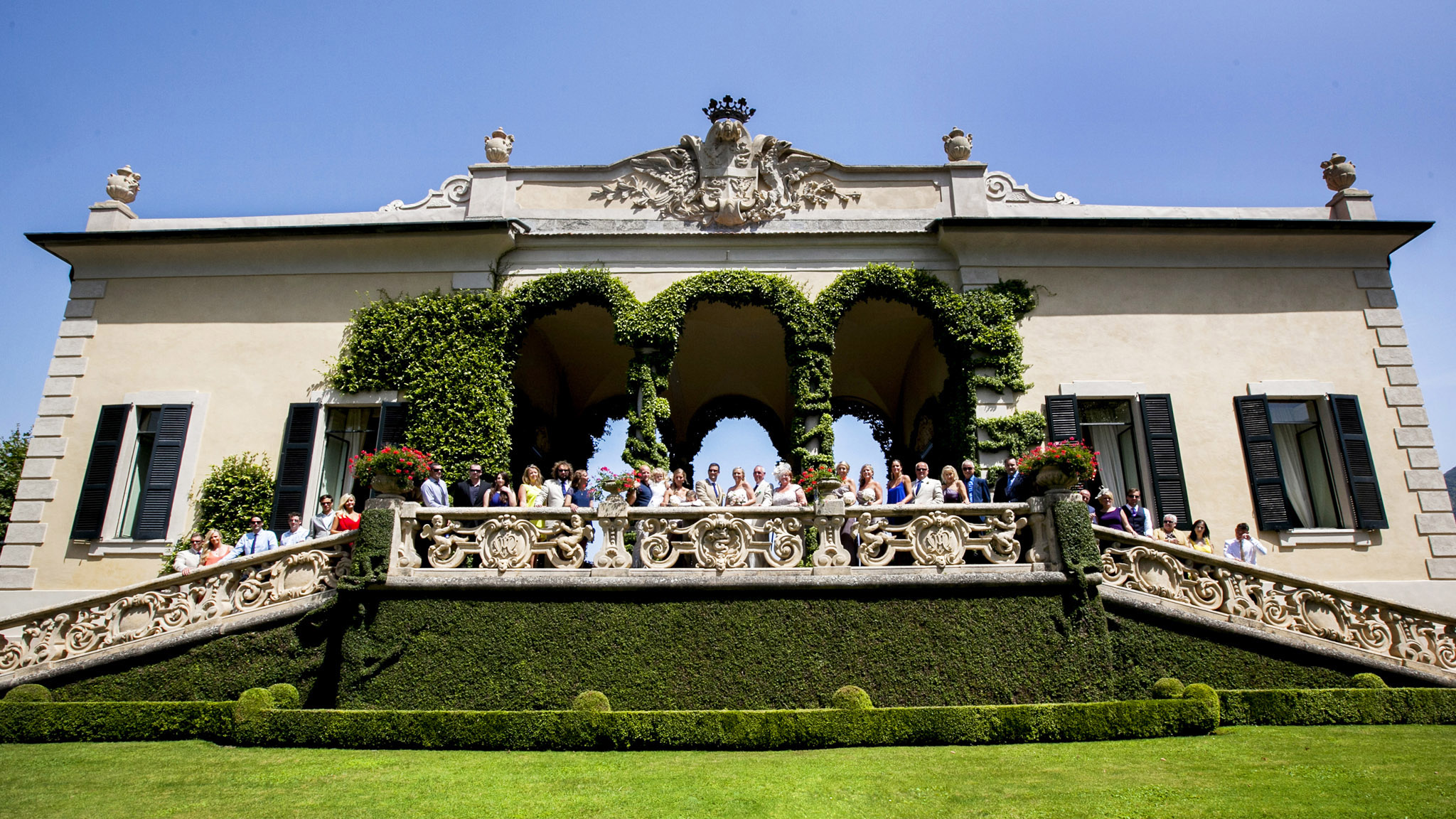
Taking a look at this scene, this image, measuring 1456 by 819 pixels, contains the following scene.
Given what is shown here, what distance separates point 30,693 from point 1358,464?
18196mm

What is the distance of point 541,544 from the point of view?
9859 millimetres

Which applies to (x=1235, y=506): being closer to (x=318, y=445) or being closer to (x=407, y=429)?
(x=407, y=429)

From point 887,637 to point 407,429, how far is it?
28.3 feet

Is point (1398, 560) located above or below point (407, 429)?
below

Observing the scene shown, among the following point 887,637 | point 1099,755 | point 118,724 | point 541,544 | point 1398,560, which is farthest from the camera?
point 1398,560

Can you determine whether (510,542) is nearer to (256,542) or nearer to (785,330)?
(256,542)

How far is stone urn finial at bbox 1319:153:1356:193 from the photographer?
1493 centimetres

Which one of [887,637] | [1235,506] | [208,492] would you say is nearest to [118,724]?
[208,492]

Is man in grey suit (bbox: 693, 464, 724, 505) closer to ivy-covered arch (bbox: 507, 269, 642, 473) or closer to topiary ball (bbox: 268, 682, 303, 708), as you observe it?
ivy-covered arch (bbox: 507, 269, 642, 473)

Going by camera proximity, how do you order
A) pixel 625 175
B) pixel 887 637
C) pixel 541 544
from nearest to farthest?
pixel 887 637 < pixel 541 544 < pixel 625 175

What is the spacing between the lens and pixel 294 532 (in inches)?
473

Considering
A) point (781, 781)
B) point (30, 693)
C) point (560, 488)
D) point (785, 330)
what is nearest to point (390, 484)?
point (560, 488)

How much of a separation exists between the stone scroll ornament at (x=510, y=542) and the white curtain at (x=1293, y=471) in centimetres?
1117

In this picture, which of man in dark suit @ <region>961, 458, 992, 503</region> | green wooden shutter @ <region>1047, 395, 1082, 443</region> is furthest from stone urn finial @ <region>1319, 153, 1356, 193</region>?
man in dark suit @ <region>961, 458, 992, 503</region>
